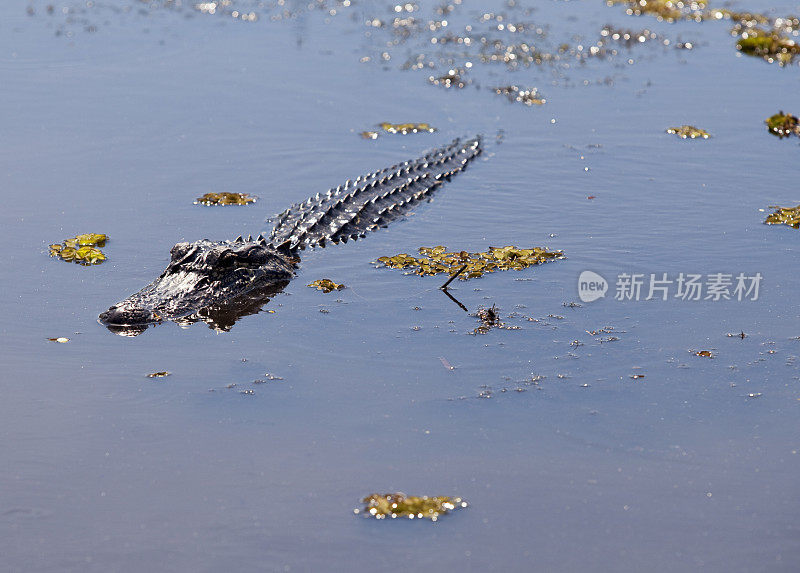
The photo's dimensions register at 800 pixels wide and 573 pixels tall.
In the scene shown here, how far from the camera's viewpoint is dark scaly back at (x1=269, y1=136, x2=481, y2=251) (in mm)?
11125

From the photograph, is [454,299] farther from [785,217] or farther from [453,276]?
[785,217]

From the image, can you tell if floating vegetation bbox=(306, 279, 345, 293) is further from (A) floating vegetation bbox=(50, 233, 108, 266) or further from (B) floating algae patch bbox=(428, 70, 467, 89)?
(B) floating algae patch bbox=(428, 70, 467, 89)

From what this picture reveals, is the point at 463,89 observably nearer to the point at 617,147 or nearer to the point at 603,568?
the point at 617,147

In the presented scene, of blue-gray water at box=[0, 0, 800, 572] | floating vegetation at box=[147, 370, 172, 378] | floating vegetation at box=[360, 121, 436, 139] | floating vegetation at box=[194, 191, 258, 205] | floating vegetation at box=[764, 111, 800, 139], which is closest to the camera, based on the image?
blue-gray water at box=[0, 0, 800, 572]

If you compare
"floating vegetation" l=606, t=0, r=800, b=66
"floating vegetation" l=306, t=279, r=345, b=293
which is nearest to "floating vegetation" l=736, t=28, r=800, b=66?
"floating vegetation" l=606, t=0, r=800, b=66

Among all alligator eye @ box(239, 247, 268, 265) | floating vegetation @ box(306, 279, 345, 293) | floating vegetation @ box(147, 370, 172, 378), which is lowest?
floating vegetation @ box(147, 370, 172, 378)

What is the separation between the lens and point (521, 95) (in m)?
16.8

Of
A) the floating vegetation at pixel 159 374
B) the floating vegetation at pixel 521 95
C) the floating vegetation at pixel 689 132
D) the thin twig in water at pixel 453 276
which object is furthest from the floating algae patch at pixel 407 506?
the floating vegetation at pixel 521 95

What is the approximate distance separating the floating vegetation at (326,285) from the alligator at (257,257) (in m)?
0.32

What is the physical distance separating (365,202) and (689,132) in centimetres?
540

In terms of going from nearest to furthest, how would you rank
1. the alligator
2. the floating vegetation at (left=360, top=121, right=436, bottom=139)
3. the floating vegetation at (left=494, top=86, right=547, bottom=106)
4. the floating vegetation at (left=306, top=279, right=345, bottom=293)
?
1. the alligator
2. the floating vegetation at (left=306, top=279, right=345, bottom=293)
3. the floating vegetation at (left=360, top=121, right=436, bottom=139)
4. the floating vegetation at (left=494, top=86, right=547, bottom=106)

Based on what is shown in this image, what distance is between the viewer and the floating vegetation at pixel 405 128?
15062mm

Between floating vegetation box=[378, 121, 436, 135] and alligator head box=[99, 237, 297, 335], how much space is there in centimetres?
512

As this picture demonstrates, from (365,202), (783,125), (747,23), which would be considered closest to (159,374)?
(365,202)
